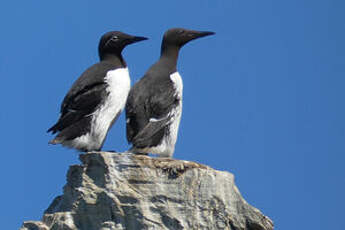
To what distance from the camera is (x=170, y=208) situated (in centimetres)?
1180

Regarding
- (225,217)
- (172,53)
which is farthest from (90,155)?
(172,53)

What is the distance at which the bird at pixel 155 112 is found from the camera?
13.7 metres

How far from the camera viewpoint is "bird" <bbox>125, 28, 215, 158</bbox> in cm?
1366

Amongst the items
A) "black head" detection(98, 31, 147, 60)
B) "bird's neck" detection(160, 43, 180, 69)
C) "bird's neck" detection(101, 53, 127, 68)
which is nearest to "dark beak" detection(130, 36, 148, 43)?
"black head" detection(98, 31, 147, 60)

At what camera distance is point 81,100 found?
14125mm

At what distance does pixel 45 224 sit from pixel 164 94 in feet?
10.8

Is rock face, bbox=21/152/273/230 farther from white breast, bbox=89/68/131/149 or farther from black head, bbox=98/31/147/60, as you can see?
black head, bbox=98/31/147/60

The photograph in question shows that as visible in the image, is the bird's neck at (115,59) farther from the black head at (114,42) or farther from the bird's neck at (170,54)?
the bird's neck at (170,54)

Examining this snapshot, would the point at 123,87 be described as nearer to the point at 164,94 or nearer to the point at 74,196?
the point at 164,94

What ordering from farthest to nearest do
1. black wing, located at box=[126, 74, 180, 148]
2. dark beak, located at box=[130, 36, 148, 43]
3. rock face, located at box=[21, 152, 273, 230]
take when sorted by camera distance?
dark beak, located at box=[130, 36, 148, 43]
black wing, located at box=[126, 74, 180, 148]
rock face, located at box=[21, 152, 273, 230]

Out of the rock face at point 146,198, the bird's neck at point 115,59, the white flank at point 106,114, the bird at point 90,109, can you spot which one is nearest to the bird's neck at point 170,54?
the bird's neck at point 115,59

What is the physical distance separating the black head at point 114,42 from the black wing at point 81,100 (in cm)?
95

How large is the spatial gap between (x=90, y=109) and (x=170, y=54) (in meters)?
2.11

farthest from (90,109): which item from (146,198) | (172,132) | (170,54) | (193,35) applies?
(146,198)
